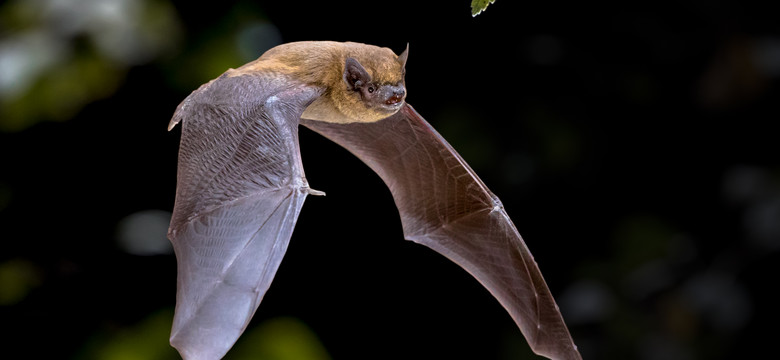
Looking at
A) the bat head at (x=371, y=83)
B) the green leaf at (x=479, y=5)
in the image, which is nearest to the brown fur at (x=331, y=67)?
the bat head at (x=371, y=83)

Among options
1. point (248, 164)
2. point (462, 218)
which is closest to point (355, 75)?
point (248, 164)

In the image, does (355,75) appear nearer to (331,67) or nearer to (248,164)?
(331,67)

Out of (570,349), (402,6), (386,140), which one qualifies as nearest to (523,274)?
(570,349)

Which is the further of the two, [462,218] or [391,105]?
[462,218]

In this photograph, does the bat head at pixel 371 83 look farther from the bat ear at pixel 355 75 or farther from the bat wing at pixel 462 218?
the bat wing at pixel 462 218

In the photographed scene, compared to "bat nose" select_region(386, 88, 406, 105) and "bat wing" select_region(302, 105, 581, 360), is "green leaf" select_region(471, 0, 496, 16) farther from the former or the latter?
"bat wing" select_region(302, 105, 581, 360)

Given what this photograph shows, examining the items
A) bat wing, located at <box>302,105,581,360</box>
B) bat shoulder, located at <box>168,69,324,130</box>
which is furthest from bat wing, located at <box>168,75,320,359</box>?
bat wing, located at <box>302,105,581,360</box>
